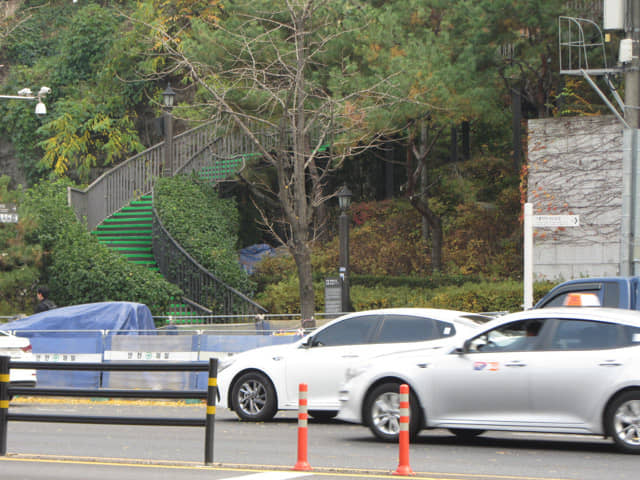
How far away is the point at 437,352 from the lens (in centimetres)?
1218

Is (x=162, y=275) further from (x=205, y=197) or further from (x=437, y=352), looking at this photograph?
(x=437, y=352)

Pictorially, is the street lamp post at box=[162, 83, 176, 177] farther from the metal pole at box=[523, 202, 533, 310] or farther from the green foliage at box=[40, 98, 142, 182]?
the metal pole at box=[523, 202, 533, 310]

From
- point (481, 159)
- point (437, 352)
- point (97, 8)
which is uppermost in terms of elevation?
point (97, 8)

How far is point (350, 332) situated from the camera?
47.8ft

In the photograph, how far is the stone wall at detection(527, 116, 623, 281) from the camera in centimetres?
2645

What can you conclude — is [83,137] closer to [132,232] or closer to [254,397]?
[132,232]

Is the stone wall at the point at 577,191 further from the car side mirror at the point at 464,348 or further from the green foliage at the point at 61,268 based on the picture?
→ the car side mirror at the point at 464,348

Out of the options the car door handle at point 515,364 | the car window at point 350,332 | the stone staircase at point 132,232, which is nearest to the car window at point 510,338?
the car door handle at point 515,364

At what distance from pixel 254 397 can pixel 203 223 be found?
603 inches

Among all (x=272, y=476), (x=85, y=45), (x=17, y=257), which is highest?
(x=85, y=45)

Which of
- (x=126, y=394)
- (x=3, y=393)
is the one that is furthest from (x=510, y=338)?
(x=3, y=393)

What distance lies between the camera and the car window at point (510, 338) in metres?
11.7

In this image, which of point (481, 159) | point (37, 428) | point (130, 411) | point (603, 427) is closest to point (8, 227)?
point (130, 411)

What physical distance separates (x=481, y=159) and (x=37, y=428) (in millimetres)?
21427
